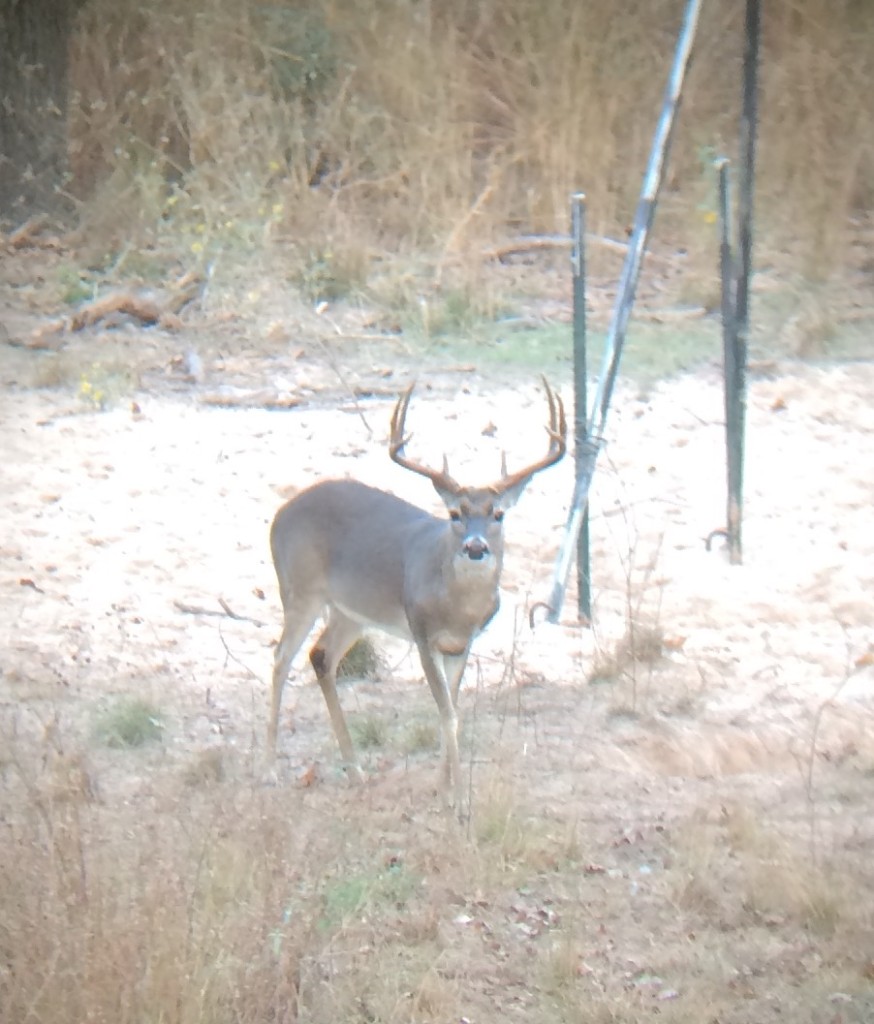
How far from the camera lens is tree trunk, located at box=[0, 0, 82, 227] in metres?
13.1

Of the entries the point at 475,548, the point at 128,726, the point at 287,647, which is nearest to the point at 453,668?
the point at 475,548

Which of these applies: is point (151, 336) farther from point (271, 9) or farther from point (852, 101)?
point (852, 101)

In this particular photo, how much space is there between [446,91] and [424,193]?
3.49 feet

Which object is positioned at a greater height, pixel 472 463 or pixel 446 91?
pixel 446 91

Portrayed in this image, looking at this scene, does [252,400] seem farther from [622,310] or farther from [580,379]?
[622,310]

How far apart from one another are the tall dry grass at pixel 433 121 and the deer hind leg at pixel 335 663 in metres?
5.42

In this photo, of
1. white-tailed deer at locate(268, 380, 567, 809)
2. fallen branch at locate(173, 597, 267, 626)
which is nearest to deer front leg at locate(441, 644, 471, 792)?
white-tailed deer at locate(268, 380, 567, 809)

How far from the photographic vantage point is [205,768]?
Answer: 6223mm

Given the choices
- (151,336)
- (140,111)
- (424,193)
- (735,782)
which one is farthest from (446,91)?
(735,782)

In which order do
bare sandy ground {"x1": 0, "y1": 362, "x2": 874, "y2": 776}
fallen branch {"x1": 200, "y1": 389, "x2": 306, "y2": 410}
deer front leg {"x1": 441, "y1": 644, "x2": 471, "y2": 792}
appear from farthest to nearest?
fallen branch {"x1": 200, "y1": 389, "x2": 306, "y2": 410}
bare sandy ground {"x1": 0, "y1": 362, "x2": 874, "y2": 776}
deer front leg {"x1": 441, "y1": 644, "x2": 471, "y2": 792}

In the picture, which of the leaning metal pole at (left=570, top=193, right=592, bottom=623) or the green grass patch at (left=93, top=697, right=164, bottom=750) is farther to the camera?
the leaning metal pole at (left=570, top=193, right=592, bottom=623)

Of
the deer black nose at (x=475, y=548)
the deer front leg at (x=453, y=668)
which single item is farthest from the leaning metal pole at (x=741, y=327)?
the deer black nose at (x=475, y=548)

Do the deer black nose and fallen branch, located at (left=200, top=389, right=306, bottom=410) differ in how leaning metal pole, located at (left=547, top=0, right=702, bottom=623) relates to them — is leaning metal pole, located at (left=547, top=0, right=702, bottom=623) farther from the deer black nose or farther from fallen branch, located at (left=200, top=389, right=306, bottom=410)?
fallen branch, located at (left=200, top=389, right=306, bottom=410)

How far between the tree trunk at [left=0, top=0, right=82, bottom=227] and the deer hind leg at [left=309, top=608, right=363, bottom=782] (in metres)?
7.16
